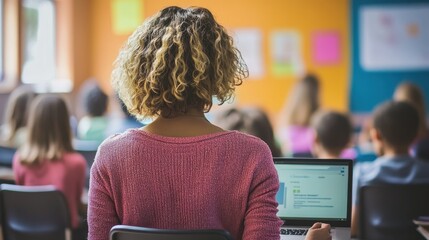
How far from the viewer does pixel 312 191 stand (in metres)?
2.17

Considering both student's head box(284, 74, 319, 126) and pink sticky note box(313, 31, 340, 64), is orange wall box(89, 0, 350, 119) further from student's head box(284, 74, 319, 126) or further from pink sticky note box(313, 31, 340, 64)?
student's head box(284, 74, 319, 126)

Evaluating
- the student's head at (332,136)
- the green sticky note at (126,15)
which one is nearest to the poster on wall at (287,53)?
the green sticky note at (126,15)

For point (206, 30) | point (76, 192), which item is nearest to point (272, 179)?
point (206, 30)

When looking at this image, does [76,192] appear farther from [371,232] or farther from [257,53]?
[257,53]

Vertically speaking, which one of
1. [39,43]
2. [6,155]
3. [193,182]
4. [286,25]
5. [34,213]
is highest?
[286,25]

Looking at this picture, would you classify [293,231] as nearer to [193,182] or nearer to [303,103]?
[193,182]

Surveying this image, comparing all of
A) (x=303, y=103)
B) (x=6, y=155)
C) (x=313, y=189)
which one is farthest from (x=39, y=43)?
(x=313, y=189)

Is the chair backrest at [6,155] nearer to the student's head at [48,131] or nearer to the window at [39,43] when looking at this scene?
the student's head at [48,131]

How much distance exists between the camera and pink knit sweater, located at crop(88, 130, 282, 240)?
1.73 m

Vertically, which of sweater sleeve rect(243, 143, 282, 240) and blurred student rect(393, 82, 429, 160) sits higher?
sweater sleeve rect(243, 143, 282, 240)

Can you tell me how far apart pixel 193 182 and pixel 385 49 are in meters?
5.99

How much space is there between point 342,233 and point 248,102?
240 inches

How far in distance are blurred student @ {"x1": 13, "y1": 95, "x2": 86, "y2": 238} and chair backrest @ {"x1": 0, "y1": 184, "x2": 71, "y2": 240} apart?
0.29 metres

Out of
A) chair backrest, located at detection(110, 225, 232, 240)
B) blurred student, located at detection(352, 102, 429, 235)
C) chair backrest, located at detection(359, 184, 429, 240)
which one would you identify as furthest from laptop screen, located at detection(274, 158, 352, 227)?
blurred student, located at detection(352, 102, 429, 235)
